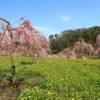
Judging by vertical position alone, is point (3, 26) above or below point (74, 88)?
above

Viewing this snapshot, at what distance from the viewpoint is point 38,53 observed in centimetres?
2488

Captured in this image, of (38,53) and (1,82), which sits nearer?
(1,82)

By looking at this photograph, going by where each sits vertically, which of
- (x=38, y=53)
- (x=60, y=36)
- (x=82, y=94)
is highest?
(x=60, y=36)

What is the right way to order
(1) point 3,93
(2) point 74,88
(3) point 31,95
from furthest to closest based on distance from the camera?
(2) point 74,88 → (1) point 3,93 → (3) point 31,95

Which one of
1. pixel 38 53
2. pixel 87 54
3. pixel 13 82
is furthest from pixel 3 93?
pixel 87 54

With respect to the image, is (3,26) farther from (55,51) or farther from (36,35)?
(55,51)

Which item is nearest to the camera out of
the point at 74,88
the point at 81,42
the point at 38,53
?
the point at 74,88

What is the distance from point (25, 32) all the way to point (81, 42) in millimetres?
26068

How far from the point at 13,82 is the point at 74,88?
2.46 m

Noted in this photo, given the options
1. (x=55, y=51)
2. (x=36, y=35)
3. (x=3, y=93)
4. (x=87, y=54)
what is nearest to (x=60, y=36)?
(x=55, y=51)

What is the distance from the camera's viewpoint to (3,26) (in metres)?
12.2

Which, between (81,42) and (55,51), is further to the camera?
(55,51)

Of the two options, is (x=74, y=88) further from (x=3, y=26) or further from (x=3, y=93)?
(x=3, y=26)

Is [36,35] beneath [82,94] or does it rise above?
above
